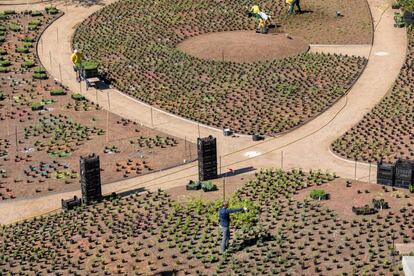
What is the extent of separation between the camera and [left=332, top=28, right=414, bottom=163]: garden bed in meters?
67.9

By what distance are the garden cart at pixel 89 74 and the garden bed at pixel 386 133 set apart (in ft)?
76.9

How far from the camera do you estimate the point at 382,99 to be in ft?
257

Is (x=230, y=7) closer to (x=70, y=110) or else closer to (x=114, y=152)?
(x=70, y=110)

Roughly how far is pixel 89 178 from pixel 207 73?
24.9 metres

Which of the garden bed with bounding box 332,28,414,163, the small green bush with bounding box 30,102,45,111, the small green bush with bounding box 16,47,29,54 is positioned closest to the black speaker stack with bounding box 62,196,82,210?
the small green bush with bounding box 30,102,45,111

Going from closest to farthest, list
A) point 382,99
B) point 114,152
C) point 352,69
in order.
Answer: point 114,152 → point 382,99 → point 352,69

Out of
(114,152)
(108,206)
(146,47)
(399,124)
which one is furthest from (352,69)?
(108,206)

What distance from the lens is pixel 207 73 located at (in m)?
84.4

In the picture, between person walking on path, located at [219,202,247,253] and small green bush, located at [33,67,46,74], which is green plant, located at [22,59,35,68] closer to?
small green bush, located at [33,67,46,74]

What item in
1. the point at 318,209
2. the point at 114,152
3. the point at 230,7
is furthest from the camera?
the point at 230,7

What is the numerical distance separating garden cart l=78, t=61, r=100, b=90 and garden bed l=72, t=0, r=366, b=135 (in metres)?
1.63

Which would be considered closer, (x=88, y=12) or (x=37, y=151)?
(x=37, y=151)

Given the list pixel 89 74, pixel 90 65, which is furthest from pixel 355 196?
pixel 90 65

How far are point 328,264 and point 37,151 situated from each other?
28.0 m
